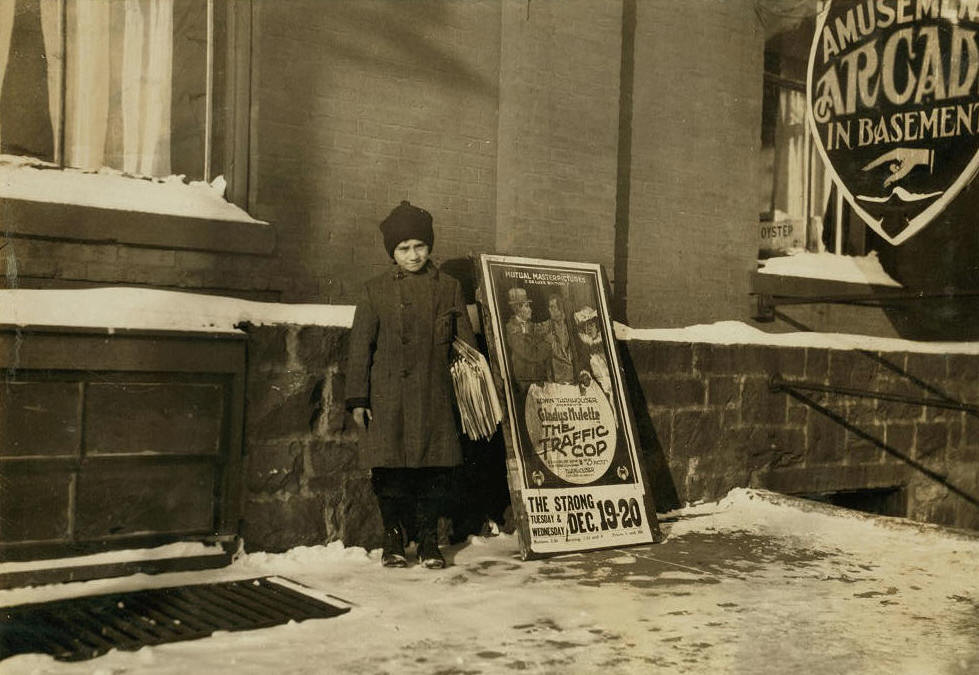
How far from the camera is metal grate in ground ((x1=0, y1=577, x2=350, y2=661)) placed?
3.37 meters

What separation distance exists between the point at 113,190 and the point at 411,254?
152 cm

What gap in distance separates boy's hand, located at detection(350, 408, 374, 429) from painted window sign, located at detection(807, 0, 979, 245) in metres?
3.69

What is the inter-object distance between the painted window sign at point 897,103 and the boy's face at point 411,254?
321 cm

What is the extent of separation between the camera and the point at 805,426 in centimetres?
682

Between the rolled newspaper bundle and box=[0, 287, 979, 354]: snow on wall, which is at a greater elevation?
box=[0, 287, 979, 354]: snow on wall

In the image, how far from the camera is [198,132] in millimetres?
5164

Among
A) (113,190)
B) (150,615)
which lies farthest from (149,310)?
(150,615)

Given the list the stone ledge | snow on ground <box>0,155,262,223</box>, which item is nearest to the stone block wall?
the stone ledge

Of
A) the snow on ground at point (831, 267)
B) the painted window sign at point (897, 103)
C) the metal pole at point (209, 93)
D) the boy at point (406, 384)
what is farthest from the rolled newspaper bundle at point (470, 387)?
the snow on ground at point (831, 267)

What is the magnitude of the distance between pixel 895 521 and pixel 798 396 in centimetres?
135

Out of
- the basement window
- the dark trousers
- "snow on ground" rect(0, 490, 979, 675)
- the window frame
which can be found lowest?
the basement window

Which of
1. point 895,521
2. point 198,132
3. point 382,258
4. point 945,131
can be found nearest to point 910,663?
point 895,521

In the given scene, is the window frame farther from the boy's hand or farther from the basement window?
the basement window

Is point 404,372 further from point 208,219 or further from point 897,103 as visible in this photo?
point 897,103
